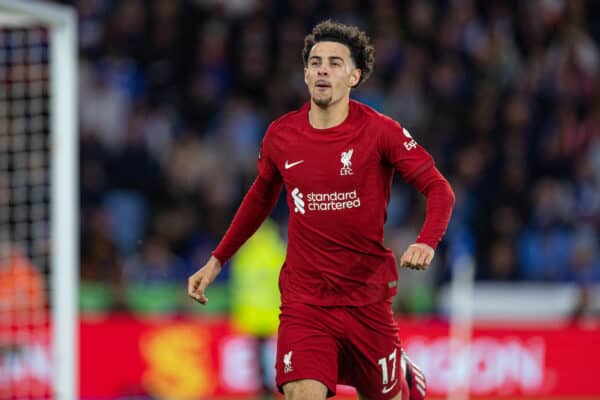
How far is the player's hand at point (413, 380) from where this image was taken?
21.9ft

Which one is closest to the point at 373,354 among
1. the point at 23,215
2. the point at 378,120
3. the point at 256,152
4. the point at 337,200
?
the point at 337,200

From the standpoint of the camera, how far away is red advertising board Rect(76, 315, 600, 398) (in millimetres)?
12953

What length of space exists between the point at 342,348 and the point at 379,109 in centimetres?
958

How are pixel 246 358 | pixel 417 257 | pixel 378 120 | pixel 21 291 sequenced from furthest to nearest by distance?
1. pixel 246 358
2. pixel 21 291
3. pixel 378 120
4. pixel 417 257

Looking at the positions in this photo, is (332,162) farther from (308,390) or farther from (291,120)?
(308,390)

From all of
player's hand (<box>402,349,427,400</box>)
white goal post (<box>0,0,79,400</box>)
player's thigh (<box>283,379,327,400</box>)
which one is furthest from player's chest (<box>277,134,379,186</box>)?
white goal post (<box>0,0,79,400</box>)

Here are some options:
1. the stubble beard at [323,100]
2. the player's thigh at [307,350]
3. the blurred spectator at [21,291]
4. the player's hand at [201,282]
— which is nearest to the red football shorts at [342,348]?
the player's thigh at [307,350]

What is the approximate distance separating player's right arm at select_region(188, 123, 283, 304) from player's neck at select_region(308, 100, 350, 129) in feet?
0.89

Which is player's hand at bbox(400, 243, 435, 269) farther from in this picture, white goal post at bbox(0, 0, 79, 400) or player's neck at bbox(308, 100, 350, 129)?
white goal post at bbox(0, 0, 79, 400)

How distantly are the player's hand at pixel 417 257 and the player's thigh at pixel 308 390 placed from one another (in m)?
0.76

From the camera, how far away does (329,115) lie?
20.5 feet

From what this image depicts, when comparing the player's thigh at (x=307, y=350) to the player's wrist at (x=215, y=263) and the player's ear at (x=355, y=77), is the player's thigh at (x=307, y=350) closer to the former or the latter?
the player's wrist at (x=215, y=263)

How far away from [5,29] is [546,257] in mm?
6925

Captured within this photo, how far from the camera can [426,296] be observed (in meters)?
13.9
